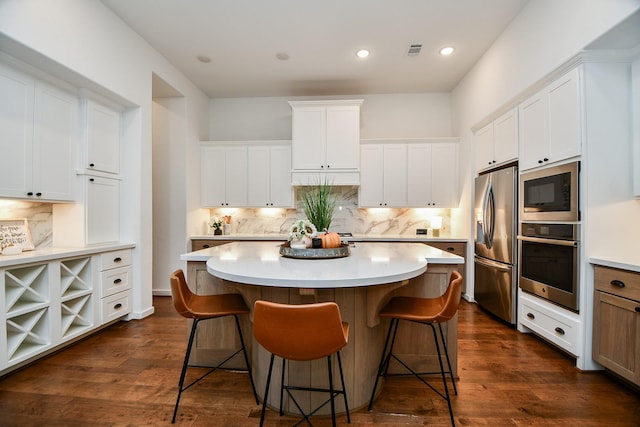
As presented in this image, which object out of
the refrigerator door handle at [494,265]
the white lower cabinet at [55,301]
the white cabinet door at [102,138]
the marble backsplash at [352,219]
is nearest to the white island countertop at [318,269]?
the white lower cabinet at [55,301]

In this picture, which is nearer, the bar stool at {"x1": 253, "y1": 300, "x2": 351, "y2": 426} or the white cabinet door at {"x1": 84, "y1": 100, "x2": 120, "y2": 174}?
the bar stool at {"x1": 253, "y1": 300, "x2": 351, "y2": 426}

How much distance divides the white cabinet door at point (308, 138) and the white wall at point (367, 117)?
599 millimetres

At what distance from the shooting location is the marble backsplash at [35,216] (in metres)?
2.62

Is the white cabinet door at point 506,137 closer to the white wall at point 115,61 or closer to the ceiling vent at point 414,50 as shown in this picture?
the ceiling vent at point 414,50

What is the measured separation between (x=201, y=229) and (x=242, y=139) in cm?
165

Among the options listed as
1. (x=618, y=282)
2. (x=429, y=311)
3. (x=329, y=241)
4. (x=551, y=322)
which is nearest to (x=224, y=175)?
(x=329, y=241)

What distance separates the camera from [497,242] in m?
3.32

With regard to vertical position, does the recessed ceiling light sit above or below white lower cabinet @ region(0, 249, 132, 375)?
above

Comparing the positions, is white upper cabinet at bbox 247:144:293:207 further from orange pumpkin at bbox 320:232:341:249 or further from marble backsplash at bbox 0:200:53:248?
orange pumpkin at bbox 320:232:341:249

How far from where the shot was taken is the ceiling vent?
3510 mm

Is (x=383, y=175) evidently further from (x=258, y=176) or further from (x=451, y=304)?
(x=451, y=304)

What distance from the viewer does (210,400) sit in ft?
6.33

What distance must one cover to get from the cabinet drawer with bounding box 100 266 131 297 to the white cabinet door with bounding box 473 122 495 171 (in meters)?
4.35

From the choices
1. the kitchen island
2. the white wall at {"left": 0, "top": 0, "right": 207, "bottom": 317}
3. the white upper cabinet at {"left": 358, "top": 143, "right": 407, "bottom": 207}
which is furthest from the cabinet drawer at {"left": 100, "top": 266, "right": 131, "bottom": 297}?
the white upper cabinet at {"left": 358, "top": 143, "right": 407, "bottom": 207}
